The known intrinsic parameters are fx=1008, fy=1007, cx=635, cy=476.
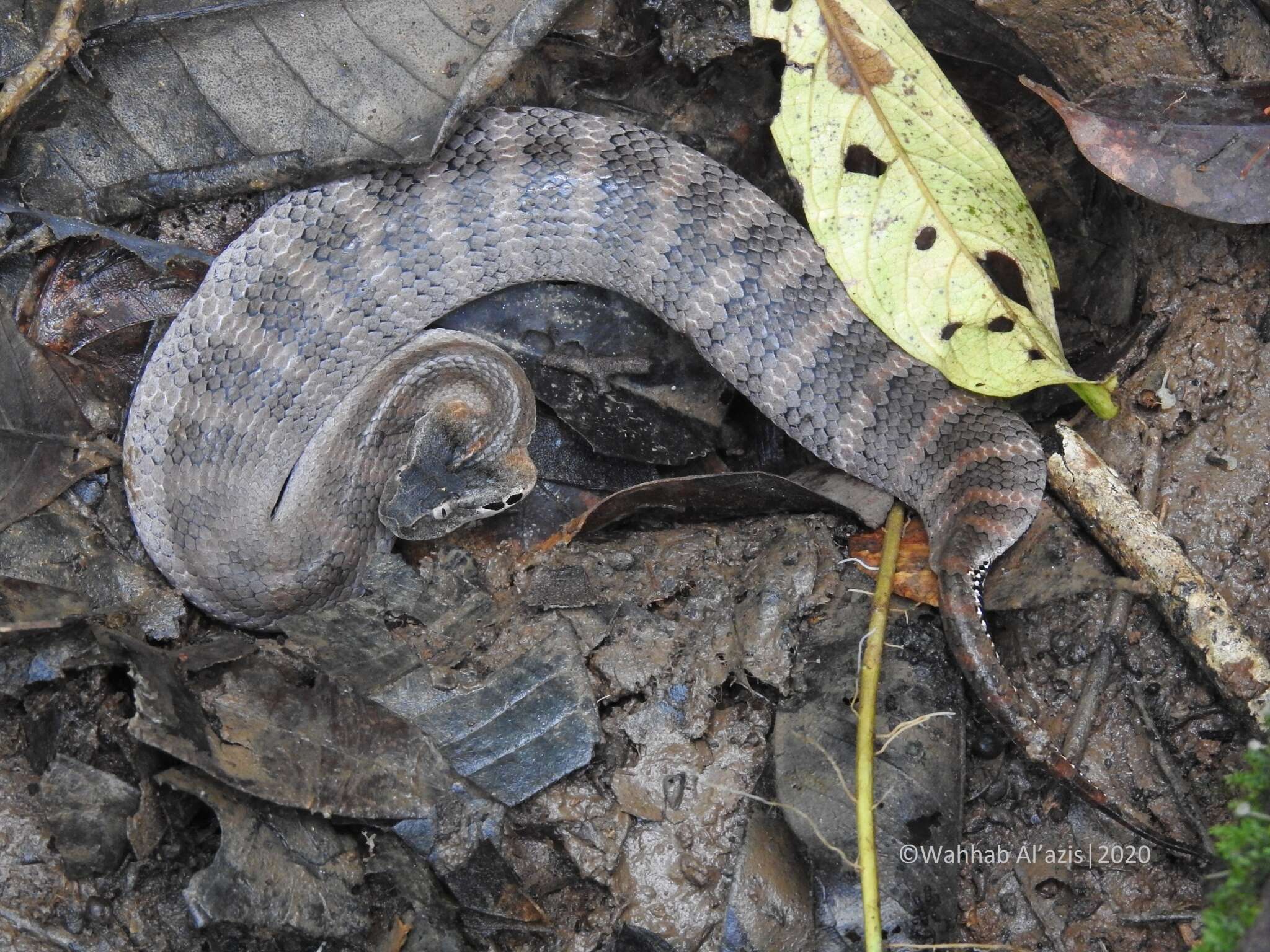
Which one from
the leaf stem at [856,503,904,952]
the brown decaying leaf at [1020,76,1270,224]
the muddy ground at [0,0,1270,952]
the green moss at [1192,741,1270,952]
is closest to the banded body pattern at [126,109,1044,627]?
the muddy ground at [0,0,1270,952]

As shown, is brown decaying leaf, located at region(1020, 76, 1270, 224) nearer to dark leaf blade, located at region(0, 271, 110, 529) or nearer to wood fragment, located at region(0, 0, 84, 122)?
wood fragment, located at region(0, 0, 84, 122)

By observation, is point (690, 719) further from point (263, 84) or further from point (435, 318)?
point (263, 84)

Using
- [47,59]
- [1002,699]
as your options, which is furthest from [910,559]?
[47,59]

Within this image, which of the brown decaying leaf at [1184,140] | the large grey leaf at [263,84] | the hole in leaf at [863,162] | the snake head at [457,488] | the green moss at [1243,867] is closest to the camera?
the green moss at [1243,867]

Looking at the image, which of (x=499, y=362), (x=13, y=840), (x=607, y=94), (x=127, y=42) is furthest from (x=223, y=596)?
(x=607, y=94)

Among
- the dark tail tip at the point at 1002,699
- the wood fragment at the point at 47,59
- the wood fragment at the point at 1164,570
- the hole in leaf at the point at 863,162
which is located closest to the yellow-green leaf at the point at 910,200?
the hole in leaf at the point at 863,162

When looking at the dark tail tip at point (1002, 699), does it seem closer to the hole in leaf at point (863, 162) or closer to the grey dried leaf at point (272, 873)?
the hole in leaf at point (863, 162)

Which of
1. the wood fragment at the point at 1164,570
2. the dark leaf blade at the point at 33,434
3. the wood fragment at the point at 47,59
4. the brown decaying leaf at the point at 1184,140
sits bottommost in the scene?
the dark leaf blade at the point at 33,434
